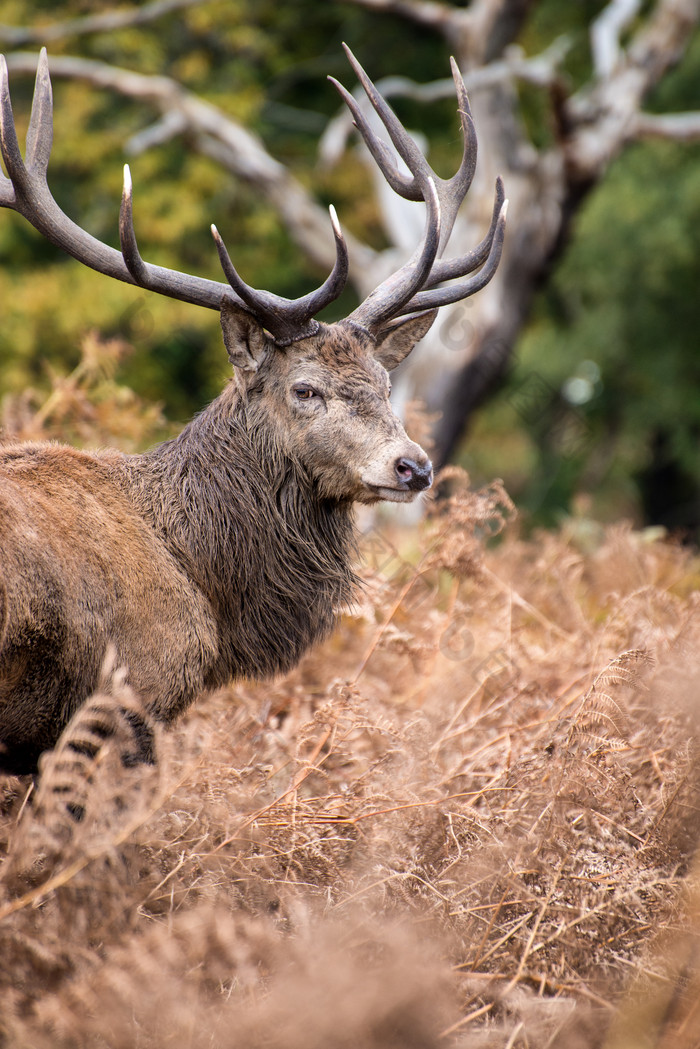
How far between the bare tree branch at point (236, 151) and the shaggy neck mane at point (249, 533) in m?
10.7

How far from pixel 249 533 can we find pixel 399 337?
142 cm

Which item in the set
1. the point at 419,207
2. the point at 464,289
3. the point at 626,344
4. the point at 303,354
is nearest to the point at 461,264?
the point at 464,289

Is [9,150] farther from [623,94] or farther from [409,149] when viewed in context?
[623,94]

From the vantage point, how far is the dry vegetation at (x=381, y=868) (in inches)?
115

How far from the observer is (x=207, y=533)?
438cm

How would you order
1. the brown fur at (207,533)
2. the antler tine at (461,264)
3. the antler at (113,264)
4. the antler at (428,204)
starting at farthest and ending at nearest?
the antler tine at (461,264) → the antler at (428,204) → the antler at (113,264) → the brown fur at (207,533)

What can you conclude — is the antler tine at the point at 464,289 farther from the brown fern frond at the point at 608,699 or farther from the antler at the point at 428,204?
the brown fern frond at the point at 608,699

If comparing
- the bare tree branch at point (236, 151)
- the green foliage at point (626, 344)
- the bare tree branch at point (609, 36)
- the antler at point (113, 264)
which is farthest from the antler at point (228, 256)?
the green foliage at point (626, 344)

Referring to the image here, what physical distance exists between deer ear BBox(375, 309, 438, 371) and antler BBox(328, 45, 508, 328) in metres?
0.07

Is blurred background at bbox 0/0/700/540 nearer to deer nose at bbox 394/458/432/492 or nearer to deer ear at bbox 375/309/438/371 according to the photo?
deer ear at bbox 375/309/438/371

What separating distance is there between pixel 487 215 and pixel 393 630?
9.65 metres

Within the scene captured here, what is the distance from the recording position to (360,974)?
3.04 m

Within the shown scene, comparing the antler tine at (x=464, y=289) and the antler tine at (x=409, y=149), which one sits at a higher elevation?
the antler tine at (x=409, y=149)

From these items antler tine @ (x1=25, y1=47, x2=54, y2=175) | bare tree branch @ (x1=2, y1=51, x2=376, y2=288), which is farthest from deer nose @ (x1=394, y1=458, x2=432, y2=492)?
bare tree branch @ (x1=2, y1=51, x2=376, y2=288)
